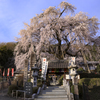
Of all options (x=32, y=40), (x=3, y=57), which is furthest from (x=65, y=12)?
(x=3, y=57)

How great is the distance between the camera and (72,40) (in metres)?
15.7

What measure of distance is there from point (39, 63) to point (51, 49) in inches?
119

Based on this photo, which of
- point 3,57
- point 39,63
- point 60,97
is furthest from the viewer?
point 3,57

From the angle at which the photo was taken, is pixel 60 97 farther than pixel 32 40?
No

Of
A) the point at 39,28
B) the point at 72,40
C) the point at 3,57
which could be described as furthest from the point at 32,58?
the point at 3,57

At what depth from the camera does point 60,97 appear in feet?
26.6

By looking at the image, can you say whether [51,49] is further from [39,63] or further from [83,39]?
[83,39]

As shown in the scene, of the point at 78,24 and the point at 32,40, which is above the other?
the point at 78,24

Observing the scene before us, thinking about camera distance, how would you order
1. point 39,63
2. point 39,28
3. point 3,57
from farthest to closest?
point 3,57 → point 39,63 → point 39,28

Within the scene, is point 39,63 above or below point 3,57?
below

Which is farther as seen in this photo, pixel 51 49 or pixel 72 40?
pixel 51 49

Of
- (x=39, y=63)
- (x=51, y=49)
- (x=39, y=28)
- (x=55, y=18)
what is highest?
(x=55, y=18)

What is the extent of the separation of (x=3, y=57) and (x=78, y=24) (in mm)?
20720

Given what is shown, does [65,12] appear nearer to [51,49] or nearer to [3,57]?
[51,49]
